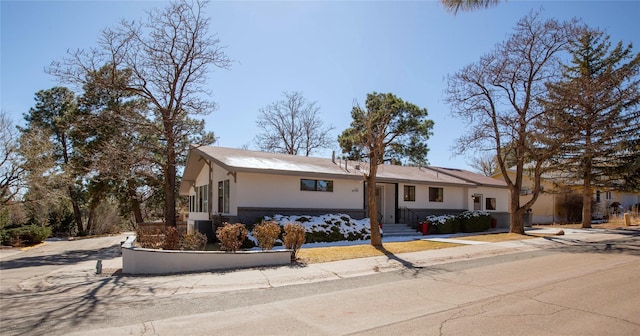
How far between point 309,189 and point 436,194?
9.31 meters

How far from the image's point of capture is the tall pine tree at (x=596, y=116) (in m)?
21.4

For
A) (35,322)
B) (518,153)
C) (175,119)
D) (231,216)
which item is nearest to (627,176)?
(518,153)

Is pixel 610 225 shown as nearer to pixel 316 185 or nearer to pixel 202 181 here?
pixel 316 185

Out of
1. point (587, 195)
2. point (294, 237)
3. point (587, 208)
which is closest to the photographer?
point (294, 237)

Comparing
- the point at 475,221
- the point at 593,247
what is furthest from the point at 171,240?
the point at 475,221

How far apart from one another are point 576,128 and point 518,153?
2984 mm

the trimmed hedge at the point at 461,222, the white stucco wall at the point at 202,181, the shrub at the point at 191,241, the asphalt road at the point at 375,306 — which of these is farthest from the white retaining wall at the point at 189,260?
the trimmed hedge at the point at 461,222

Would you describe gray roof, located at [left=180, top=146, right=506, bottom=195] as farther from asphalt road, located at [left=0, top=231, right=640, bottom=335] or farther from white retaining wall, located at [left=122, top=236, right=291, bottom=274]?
asphalt road, located at [left=0, top=231, right=640, bottom=335]

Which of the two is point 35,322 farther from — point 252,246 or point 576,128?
point 576,128

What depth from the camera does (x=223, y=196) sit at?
62.6 ft

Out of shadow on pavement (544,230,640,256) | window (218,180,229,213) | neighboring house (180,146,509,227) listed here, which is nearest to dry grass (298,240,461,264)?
shadow on pavement (544,230,640,256)

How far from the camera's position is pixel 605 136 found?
887 inches

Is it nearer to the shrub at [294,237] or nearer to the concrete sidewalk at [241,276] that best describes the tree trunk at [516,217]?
the concrete sidewalk at [241,276]

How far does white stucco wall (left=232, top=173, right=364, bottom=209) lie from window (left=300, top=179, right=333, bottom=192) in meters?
0.16
